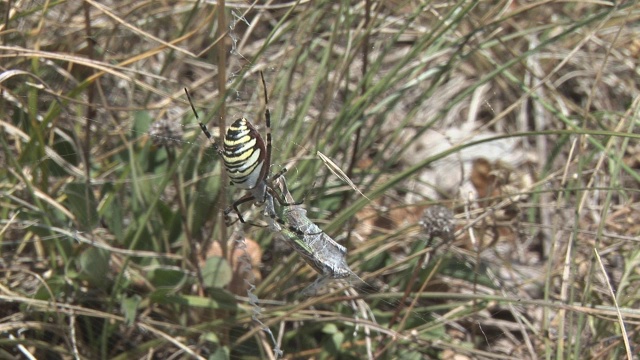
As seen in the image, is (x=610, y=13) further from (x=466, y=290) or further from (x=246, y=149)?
(x=246, y=149)

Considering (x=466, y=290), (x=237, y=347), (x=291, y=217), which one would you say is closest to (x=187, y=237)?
(x=237, y=347)

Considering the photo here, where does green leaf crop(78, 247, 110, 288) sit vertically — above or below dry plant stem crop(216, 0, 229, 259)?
below

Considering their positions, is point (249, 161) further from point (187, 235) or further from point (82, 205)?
point (82, 205)

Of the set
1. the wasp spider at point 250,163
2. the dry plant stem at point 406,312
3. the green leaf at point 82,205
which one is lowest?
the dry plant stem at point 406,312

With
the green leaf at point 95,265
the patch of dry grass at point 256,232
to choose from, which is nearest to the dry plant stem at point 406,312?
the patch of dry grass at point 256,232

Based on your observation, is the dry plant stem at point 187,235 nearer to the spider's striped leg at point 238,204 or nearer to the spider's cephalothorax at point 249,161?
the spider's striped leg at point 238,204

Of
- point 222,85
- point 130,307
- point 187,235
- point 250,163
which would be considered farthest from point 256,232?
point 250,163

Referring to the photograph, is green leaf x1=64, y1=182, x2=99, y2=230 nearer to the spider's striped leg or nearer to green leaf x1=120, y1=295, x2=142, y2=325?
green leaf x1=120, y1=295, x2=142, y2=325

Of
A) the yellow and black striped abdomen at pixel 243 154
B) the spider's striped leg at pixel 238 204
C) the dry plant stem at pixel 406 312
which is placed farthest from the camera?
the dry plant stem at pixel 406 312

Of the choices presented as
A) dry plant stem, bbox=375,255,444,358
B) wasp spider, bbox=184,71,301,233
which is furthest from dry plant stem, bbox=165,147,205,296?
dry plant stem, bbox=375,255,444,358
